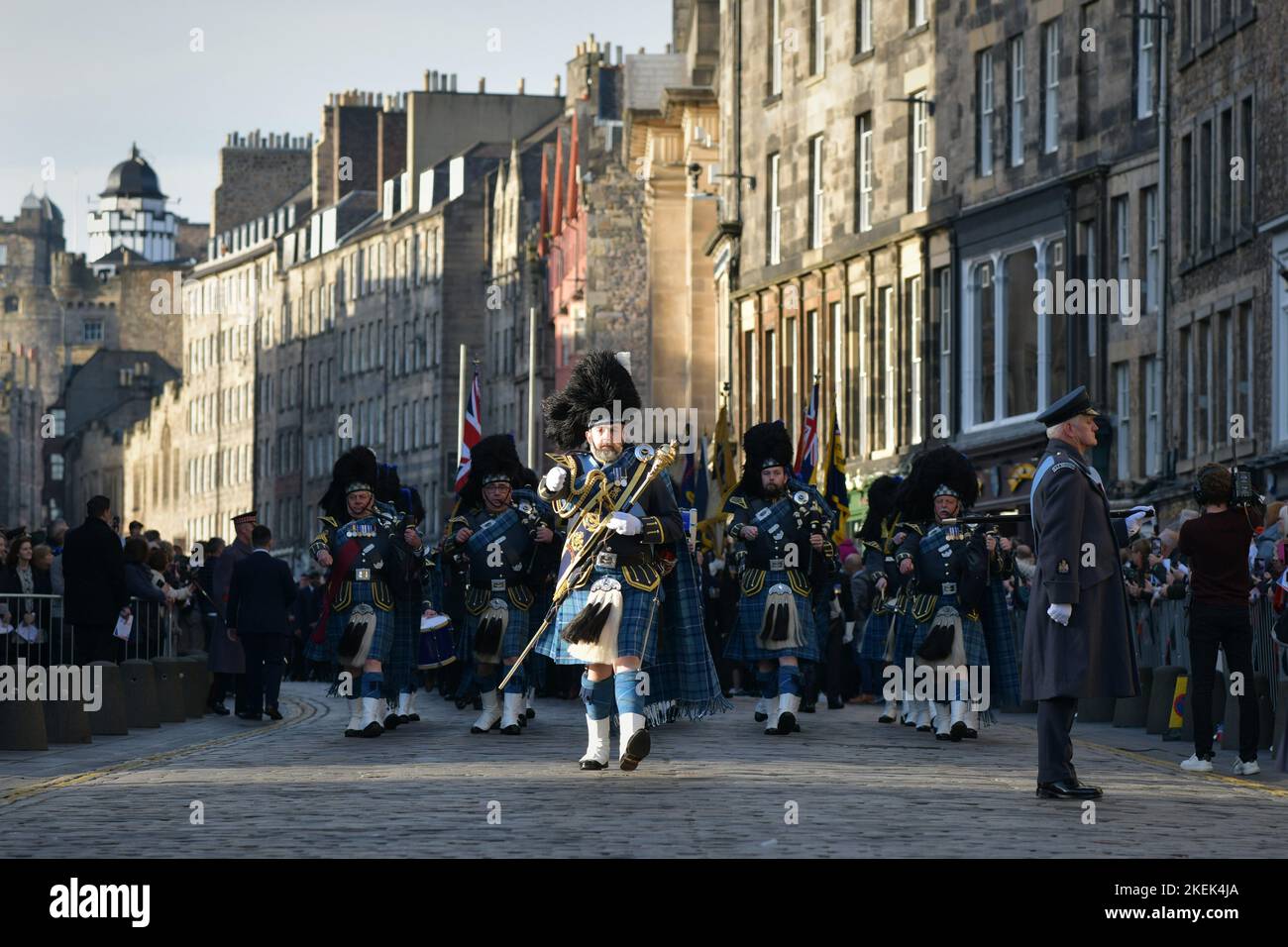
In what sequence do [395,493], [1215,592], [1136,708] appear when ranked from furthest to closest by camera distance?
[1136,708], [395,493], [1215,592]

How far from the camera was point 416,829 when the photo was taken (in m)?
12.6

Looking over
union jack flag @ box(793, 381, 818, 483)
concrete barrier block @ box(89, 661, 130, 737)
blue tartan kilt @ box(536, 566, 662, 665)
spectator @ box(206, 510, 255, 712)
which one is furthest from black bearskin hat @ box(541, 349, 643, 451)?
union jack flag @ box(793, 381, 818, 483)

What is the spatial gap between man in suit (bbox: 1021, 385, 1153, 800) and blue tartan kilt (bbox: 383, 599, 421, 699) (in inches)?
298

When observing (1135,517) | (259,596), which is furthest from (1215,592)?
(259,596)

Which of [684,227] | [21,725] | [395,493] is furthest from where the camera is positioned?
[684,227]

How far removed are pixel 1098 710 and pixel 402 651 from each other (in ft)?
21.9

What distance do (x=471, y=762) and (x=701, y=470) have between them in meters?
20.3

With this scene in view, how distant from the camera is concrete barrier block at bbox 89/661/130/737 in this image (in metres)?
22.7

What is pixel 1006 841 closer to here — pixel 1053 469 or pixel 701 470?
pixel 1053 469

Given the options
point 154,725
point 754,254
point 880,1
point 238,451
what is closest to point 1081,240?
point 880,1

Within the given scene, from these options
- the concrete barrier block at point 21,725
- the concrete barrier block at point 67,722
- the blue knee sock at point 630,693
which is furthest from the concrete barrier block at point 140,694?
the blue knee sock at point 630,693

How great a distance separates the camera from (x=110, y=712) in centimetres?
2275

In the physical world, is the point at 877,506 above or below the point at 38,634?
above

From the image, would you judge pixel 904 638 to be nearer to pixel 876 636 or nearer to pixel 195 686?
pixel 876 636
